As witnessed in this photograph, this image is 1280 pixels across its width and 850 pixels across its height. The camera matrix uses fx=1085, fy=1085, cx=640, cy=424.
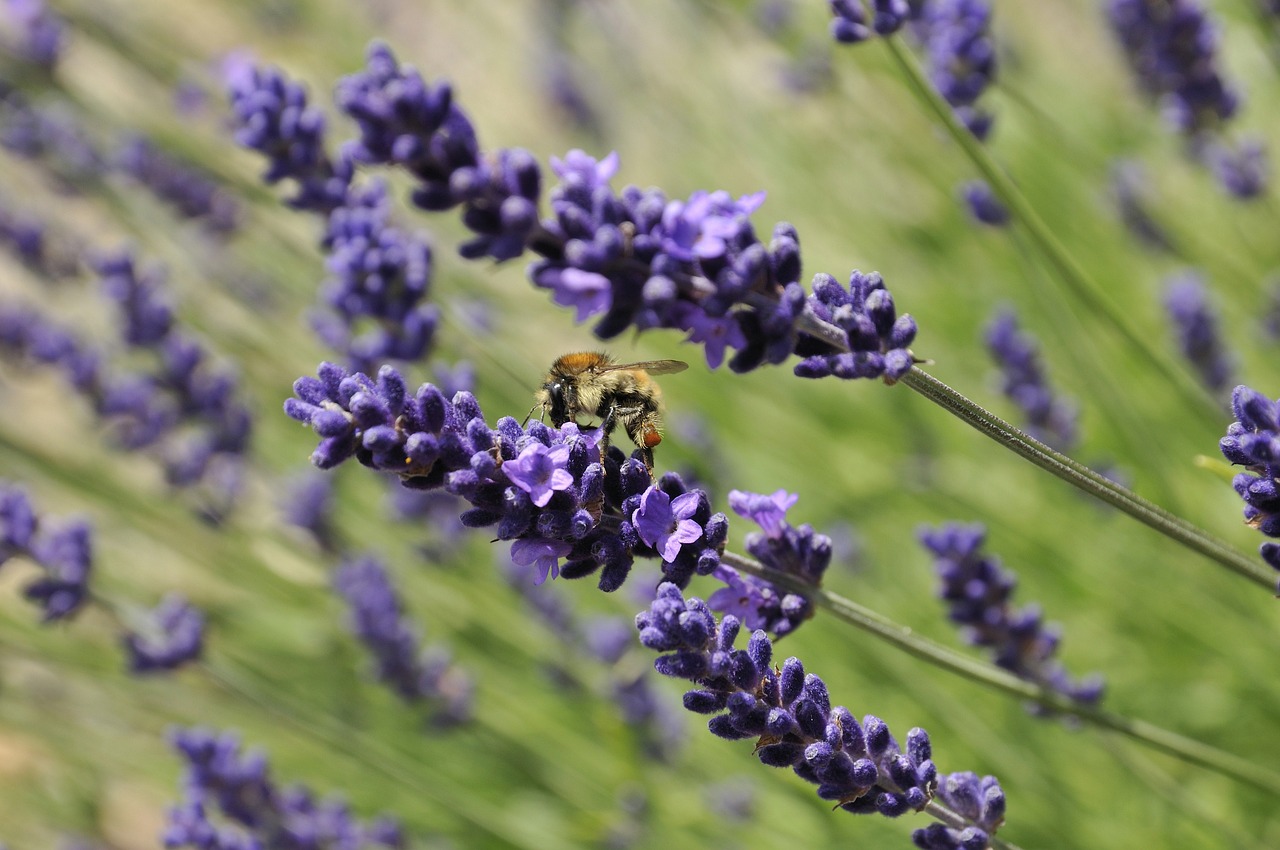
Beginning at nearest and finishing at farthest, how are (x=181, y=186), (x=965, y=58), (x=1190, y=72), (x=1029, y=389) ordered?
(x=965, y=58), (x=1190, y=72), (x=1029, y=389), (x=181, y=186)

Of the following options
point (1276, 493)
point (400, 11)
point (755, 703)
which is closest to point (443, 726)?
point (755, 703)

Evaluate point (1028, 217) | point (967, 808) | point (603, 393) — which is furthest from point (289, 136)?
point (967, 808)

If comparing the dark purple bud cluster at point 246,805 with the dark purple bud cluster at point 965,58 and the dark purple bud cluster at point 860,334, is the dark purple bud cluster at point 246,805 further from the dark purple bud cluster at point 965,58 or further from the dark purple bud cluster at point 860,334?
the dark purple bud cluster at point 965,58

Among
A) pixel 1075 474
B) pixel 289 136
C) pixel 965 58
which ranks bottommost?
pixel 1075 474

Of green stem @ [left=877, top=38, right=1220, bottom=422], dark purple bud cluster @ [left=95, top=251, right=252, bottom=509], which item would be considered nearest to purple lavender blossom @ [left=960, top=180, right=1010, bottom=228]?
green stem @ [left=877, top=38, right=1220, bottom=422]

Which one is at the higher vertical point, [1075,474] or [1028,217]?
[1028,217]

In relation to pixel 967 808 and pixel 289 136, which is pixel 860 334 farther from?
pixel 289 136

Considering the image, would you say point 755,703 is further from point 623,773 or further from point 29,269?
point 29,269
